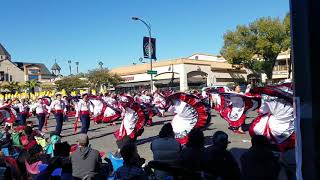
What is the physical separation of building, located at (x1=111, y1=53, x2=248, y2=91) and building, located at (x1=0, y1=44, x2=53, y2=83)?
60151 mm

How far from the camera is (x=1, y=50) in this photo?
452 feet

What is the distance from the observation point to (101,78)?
62781mm

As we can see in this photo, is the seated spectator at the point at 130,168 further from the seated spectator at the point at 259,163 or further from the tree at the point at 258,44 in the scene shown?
the tree at the point at 258,44

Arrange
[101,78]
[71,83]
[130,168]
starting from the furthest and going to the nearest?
1. [71,83]
2. [101,78]
3. [130,168]

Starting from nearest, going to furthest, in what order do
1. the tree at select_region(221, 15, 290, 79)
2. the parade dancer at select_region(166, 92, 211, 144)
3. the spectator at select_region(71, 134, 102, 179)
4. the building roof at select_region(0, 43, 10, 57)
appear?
the spectator at select_region(71, 134, 102, 179), the parade dancer at select_region(166, 92, 211, 144), the tree at select_region(221, 15, 290, 79), the building roof at select_region(0, 43, 10, 57)

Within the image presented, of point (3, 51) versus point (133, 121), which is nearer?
point (133, 121)

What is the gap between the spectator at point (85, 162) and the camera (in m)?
5.77

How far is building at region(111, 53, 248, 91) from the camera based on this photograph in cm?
5341

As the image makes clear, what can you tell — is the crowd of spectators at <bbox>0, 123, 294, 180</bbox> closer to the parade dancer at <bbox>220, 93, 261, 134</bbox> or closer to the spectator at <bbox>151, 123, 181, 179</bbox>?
the spectator at <bbox>151, 123, 181, 179</bbox>

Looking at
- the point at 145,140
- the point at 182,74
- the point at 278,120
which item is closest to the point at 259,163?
the point at 278,120

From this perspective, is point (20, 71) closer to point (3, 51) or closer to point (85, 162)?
point (3, 51)

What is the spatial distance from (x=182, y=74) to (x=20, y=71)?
260ft

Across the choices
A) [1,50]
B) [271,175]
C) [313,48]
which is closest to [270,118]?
[271,175]

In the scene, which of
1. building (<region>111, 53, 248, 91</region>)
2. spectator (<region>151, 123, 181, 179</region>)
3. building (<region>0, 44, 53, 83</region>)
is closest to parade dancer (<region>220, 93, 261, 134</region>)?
spectator (<region>151, 123, 181, 179</region>)
